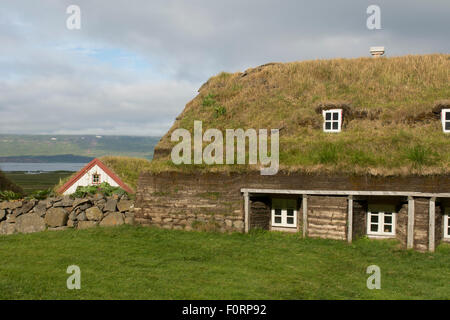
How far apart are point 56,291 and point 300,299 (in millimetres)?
5799

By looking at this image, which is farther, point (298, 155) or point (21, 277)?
point (298, 155)

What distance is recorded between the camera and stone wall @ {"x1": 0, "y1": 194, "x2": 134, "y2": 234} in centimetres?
1847

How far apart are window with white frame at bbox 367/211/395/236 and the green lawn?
72 cm

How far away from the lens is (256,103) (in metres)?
21.4

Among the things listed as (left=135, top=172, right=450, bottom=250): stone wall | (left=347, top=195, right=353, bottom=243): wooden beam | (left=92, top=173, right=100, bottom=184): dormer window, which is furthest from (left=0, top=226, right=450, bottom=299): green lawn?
(left=92, top=173, right=100, bottom=184): dormer window

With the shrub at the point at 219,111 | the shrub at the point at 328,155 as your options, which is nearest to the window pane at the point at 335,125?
the shrub at the point at 328,155

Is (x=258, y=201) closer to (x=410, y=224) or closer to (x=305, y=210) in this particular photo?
(x=305, y=210)

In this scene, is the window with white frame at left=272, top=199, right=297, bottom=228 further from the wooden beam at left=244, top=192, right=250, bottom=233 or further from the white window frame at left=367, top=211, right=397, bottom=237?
the white window frame at left=367, top=211, right=397, bottom=237

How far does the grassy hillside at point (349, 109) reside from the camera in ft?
49.1

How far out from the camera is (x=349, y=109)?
18.8 meters

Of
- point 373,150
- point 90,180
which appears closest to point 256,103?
point 373,150

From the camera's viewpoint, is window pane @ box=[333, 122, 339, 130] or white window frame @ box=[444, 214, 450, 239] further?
window pane @ box=[333, 122, 339, 130]

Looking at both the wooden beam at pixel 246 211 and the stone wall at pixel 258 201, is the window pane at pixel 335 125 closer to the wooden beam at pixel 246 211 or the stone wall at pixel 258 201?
the stone wall at pixel 258 201

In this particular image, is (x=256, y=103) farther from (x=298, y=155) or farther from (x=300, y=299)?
(x=300, y=299)
